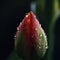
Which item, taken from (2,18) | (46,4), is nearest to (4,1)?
(2,18)

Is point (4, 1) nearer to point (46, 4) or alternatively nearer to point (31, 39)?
point (46, 4)

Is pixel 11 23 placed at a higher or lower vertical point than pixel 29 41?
higher

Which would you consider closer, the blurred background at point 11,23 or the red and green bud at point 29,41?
the red and green bud at point 29,41

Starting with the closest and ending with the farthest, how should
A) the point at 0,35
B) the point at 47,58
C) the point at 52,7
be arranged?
the point at 47,58, the point at 52,7, the point at 0,35

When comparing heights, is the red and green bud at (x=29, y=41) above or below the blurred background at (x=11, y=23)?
below

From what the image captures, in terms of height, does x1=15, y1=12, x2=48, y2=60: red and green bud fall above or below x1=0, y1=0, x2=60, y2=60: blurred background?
below

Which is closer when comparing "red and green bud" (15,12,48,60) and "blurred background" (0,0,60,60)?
"red and green bud" (15,12,48,60)

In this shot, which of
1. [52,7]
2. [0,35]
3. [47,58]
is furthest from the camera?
[0,35]

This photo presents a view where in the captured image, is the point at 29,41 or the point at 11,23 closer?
the point at 29,41
